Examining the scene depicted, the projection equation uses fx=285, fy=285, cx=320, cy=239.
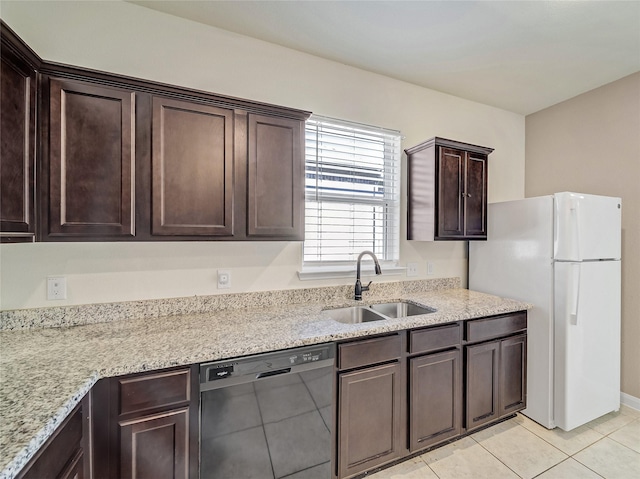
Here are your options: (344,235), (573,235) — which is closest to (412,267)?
(344,235)

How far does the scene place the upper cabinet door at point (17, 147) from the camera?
1.15 metres

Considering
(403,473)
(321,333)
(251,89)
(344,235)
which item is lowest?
(403,473)

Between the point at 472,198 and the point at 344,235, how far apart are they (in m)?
1.15

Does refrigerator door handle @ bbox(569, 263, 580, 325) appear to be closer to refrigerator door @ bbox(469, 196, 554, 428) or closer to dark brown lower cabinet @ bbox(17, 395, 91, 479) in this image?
refrigerator door @ bbox(469, 196, 554, 428)

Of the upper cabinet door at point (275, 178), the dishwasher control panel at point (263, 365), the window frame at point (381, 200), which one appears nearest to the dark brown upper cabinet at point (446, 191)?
the window frame at point (381, 200)

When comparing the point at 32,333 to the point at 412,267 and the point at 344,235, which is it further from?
the point at 412,267

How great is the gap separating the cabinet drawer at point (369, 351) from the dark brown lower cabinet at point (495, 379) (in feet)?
2.06

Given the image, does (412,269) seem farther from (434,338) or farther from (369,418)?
(369,418)

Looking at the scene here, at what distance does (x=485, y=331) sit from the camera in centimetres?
200

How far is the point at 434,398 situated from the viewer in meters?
1.83

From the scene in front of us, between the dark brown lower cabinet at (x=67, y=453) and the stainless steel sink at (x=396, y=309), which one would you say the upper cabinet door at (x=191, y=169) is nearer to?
the dark brown lower cabinet at (x=67, y=453)

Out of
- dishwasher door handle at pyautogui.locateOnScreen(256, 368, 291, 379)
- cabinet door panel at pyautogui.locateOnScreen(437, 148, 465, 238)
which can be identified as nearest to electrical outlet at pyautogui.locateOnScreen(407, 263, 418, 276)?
cabinet door panel at pyautogui.locateOnScreen(437, 148, 465, 238)

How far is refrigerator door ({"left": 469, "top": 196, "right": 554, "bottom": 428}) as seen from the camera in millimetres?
2088

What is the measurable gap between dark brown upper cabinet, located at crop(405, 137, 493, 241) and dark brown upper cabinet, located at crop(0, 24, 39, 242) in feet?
7.85
